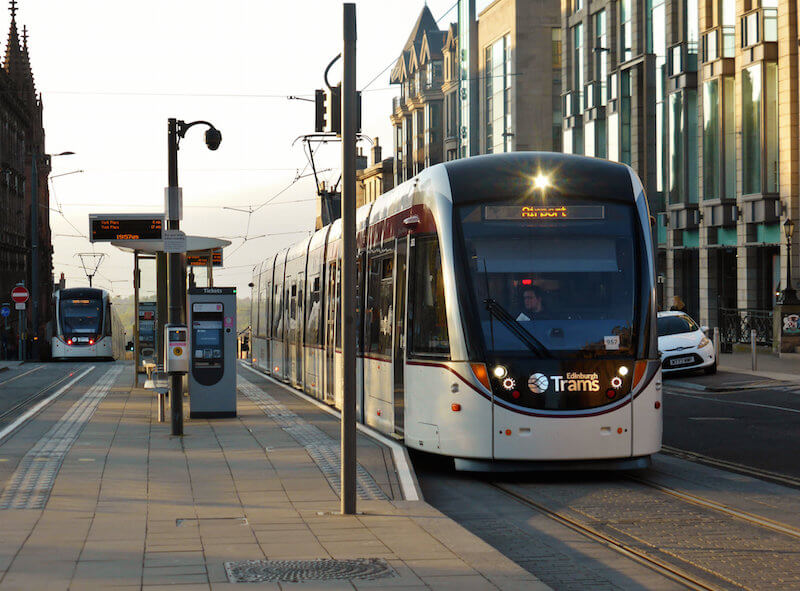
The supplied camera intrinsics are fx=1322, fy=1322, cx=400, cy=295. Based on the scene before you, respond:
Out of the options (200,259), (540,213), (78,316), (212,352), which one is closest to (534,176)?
(540,213)

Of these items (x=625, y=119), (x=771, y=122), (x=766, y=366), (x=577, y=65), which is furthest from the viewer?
(x=577, y=65)

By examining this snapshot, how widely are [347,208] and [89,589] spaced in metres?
3.80

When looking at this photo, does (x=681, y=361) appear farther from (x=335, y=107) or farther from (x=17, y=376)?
(x=335, y=107)

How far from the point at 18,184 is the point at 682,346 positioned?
63741 mm

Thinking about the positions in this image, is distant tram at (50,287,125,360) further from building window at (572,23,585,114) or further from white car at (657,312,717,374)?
white car at (657,312,717,374)

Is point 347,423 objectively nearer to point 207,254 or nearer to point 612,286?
point 612,286

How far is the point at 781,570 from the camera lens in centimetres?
823

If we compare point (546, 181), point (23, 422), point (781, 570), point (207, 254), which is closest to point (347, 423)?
point (781, 570)

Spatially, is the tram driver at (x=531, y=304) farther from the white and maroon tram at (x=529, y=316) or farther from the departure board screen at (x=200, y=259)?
the departure board screen at (x=200, y=259)

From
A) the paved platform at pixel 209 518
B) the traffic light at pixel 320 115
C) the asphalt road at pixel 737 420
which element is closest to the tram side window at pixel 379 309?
the paved platform at pixel 209 518

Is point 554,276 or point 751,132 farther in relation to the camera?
point 751,132

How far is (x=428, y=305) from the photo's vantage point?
13438 mm

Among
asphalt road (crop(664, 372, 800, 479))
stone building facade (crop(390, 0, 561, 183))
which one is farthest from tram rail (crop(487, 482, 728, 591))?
stone building facade (crop(390, 0, 561, 183))

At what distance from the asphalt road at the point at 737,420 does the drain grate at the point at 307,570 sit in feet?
22.0
